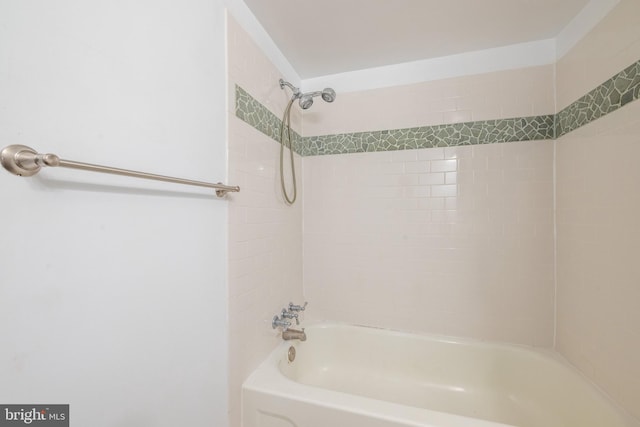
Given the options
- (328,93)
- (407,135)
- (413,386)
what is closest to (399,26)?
(328,93)

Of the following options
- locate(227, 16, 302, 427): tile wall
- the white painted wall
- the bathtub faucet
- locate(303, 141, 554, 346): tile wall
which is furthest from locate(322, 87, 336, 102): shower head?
the bathtub faucet

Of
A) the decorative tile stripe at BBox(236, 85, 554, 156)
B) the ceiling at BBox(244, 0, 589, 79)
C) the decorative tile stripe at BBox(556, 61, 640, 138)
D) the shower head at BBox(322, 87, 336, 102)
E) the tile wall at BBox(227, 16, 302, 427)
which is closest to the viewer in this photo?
the decorative tile stripe at BBox(556, 61, 640, 138)

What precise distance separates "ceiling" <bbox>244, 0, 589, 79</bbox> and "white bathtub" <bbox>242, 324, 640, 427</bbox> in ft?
5.76

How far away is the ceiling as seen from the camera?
1.25 meters

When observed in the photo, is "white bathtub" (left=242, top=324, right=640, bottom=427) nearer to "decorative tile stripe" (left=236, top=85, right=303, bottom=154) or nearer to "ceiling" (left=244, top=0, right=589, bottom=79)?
"decorative tile stripe" (left=236, top=85, right=303, bottom=154)

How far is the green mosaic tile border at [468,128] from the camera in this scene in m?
1.06

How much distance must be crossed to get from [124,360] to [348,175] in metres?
1.52

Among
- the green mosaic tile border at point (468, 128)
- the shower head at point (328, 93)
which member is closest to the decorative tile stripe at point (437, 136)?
the green mosaic tile border at point (468, 128)

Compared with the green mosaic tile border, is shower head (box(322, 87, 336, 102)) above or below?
above

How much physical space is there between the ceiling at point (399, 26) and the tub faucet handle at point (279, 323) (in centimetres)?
159

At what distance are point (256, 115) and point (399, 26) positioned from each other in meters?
0.90

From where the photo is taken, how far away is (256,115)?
131 centimetres

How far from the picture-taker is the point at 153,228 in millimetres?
768

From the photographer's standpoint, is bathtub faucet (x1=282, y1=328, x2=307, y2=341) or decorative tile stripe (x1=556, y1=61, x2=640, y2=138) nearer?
decorative tile stripe (x1=556, y1=61, x2=640, y2=138)
